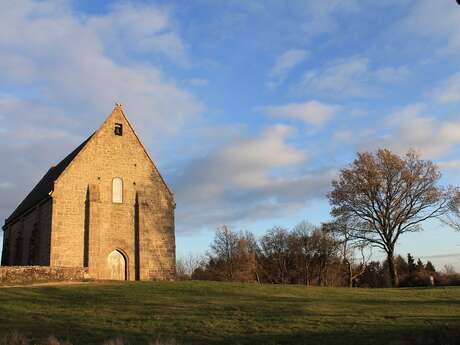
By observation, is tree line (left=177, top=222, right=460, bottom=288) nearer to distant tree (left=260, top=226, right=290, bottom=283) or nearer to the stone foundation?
distant tree (left=260, top=226, right=290, bottom=283)

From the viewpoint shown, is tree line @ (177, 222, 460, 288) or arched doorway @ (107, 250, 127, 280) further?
tree line @ (177, 222, 460, 288)

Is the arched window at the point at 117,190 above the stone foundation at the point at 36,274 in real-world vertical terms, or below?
above

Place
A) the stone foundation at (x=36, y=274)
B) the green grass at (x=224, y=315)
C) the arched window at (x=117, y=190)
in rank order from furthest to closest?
the arched window at (x=117, y=190) → the stone foundation at (x=36, y=274) → the green grass at (x=224, y=315)

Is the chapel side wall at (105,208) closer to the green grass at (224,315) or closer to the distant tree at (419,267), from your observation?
the green grass at (224,315)

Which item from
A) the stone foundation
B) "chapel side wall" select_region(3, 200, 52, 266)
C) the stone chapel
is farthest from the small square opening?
the stone foundation

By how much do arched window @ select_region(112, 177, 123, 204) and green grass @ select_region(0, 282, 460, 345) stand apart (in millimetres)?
11327

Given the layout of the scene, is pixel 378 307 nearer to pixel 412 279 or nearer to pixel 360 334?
pixel 360 334

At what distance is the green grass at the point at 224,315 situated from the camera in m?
14.2

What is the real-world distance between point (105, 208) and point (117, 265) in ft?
13.5

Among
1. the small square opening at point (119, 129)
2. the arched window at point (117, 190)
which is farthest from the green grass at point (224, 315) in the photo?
the small square opening at point (119, 129)

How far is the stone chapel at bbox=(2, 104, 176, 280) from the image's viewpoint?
32750mm

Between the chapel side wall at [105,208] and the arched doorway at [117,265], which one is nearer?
Answer: the chapel side wall at [105,208]

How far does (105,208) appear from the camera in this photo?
34.7 metres

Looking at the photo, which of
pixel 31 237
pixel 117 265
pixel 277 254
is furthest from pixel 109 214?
pixel 277 254
